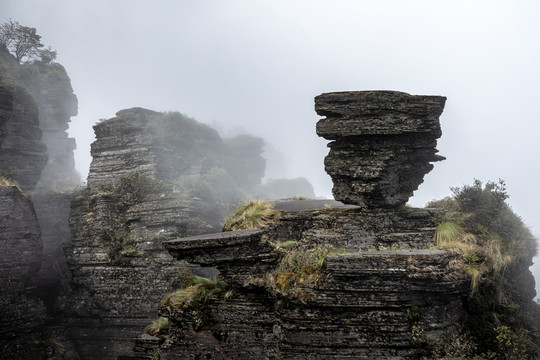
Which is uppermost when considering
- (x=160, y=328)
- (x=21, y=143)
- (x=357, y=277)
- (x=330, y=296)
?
(x=21, y=143)

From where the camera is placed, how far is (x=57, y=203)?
2412 centimetres

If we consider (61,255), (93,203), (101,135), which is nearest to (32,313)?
(61,255)

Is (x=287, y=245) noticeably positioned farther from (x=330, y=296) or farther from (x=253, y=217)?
(x=330, y=296)

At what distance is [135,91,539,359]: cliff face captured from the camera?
7.11 metres

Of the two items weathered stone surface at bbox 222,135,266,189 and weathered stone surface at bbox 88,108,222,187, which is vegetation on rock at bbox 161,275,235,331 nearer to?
weathered stone surface at bbox 88,108,222,187

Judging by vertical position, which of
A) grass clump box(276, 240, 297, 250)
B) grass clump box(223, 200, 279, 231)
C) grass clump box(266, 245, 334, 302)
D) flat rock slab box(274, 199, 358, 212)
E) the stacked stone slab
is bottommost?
grass clump box(266, 245, 334, 302)

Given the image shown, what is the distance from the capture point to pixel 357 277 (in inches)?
287

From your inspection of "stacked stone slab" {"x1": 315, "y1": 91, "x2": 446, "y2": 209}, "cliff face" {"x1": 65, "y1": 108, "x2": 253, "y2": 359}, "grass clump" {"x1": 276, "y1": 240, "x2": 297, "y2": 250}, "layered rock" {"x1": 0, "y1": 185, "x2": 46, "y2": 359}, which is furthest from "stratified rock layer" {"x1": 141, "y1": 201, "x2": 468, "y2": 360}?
"layered rock" {"x1": 0, "y1": 185, "x2": 46, "y2": 359}

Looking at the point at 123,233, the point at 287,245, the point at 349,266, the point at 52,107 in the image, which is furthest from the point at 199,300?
the point at 52,107

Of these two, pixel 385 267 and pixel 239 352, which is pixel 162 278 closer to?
pixel 239 352

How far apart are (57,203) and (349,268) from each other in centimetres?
2387

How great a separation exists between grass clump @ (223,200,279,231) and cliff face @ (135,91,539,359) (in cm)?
35

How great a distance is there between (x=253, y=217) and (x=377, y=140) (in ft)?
14.2

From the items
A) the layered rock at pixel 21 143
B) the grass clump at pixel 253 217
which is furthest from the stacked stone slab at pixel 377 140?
the layered rock at pixel 21 143
